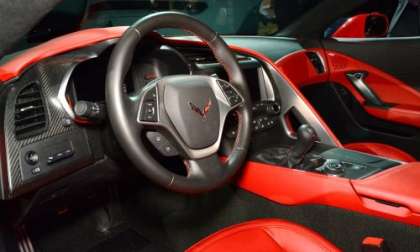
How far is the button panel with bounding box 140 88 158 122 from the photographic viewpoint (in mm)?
1117

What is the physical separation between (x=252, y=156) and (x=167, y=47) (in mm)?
502

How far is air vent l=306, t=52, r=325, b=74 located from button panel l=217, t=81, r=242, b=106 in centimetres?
130

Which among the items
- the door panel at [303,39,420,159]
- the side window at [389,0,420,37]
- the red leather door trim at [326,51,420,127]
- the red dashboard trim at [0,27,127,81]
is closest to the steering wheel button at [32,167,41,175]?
the red dashboard trim at [0,27,127,81]

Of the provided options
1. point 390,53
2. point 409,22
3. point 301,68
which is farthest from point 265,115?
point 409,22

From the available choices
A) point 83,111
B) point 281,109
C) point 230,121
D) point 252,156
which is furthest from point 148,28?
point 281,109

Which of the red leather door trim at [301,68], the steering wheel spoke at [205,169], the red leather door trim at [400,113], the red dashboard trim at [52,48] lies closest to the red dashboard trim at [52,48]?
the red dashboard trim at [52,48]

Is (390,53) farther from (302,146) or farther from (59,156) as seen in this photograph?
(59,156)

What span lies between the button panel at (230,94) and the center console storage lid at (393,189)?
427 mm

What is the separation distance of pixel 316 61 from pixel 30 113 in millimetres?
1814

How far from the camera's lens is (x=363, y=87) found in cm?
257

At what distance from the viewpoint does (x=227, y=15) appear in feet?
9.88

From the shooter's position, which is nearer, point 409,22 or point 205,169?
point 205,169

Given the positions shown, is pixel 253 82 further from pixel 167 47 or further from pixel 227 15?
pixel 227 15

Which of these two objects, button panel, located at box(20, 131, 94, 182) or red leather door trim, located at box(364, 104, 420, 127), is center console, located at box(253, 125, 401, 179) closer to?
button panel, located at box(20, 131, 94, 182)
